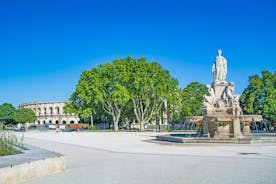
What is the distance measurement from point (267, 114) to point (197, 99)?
52.0 feet

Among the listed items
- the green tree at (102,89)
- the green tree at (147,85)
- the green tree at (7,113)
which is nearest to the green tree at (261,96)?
the green tree at (147,85)

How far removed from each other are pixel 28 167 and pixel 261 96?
49.1 meters

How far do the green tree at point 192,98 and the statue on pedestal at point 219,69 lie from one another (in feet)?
109

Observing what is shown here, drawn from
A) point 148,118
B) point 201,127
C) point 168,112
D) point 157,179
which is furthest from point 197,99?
point 157,179

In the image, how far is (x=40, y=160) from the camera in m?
9.74

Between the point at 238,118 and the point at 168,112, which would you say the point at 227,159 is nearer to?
the point at 238,118

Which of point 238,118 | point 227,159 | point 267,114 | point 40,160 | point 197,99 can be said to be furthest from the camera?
point 197,99

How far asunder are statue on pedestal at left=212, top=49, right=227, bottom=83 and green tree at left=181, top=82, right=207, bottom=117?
1313 inches

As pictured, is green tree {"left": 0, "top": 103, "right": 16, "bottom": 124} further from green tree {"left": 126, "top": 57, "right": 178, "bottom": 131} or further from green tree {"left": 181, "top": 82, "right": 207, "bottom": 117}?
green tree {"left": 181, "top": 82, "right": 207, "bottom": 117}

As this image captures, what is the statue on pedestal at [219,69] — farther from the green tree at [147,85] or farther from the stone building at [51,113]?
the stone building at [51,113]

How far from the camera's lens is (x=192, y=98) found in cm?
6400

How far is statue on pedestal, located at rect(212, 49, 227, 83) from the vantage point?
2594cm

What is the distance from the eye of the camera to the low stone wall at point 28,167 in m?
8.38

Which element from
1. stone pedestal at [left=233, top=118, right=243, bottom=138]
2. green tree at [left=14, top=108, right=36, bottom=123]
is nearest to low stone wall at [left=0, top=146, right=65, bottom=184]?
stone pedestal at [left=233, top=118, right=243, bottom=138]
